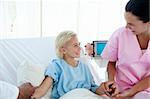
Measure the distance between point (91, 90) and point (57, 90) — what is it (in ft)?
0.71

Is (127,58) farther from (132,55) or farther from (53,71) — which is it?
(53,71)

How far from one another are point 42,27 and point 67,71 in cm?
103

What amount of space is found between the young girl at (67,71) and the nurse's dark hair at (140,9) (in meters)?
0.40

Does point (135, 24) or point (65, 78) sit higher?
point (135, 24)

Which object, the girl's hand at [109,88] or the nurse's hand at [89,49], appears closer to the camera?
the girl's hand at [109,88]

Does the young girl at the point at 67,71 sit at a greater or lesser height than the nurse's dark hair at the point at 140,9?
lesser

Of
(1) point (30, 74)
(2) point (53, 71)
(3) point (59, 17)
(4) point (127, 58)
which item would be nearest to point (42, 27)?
(3) point (59, 17)

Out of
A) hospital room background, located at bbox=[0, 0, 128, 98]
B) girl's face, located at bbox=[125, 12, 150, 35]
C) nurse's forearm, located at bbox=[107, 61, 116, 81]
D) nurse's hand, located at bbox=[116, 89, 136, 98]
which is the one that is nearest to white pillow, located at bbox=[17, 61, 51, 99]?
hospital room background, located at bbox=[0, 0, 128, 98]

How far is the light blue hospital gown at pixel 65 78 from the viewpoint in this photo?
167 centimetres

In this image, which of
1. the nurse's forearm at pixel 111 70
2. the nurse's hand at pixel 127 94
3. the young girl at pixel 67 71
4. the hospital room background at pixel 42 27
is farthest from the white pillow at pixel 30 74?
the nurse's hand at pixel 127 94

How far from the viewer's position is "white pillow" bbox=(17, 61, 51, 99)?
75.5 inches

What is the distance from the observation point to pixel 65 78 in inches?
66.3

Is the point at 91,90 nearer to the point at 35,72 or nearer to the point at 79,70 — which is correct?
the point at 79,70

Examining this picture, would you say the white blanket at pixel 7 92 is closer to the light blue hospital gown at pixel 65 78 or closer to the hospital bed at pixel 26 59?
the light blue hospital gown at pixel 65 78
